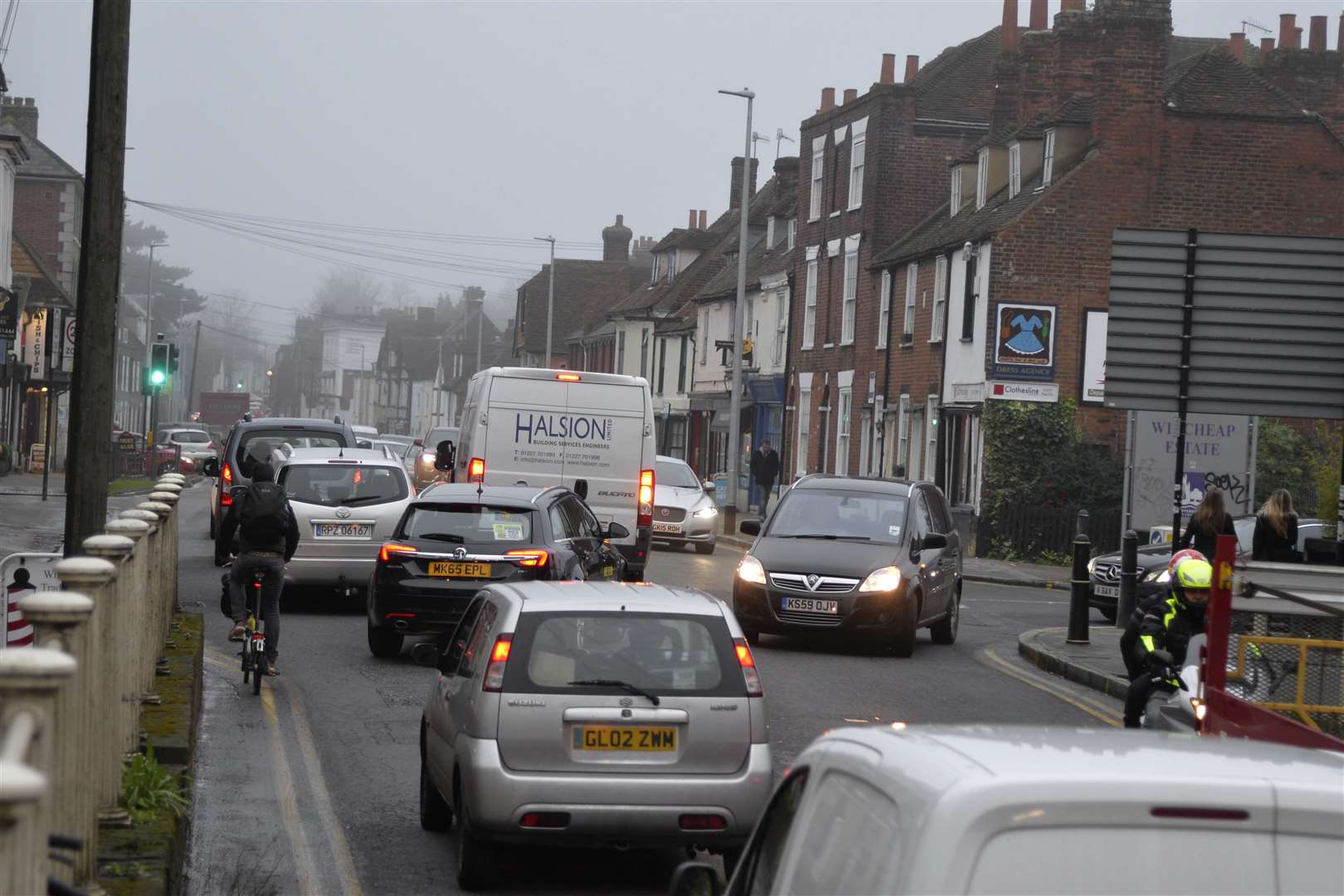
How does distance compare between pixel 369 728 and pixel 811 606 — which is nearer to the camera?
pixel 369 728

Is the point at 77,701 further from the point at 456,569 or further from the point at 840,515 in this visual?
the point at 840,515

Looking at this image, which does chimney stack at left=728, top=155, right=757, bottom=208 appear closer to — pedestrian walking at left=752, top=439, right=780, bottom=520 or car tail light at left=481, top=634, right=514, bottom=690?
pedestrian walking at left=752, top=439, right=780, bottom=520

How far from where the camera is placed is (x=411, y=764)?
11125 millimetres

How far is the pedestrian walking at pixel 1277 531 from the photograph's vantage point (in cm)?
1648

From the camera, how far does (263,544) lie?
13969 millimetres

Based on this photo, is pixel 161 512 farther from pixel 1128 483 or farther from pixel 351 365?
pixel 351 365

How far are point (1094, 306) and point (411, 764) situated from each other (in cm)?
2639

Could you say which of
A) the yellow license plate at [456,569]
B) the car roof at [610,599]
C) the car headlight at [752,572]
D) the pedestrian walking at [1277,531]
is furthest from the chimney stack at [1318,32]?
the car roof at [610,599]

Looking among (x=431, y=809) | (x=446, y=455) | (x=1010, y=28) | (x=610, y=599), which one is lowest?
(x=431, y=809)

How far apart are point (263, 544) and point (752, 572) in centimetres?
541

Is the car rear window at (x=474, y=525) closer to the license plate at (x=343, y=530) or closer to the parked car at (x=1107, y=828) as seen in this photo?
the license plate at (x=343, y=530)

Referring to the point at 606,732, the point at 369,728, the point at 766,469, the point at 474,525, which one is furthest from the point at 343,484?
the point at 766,469

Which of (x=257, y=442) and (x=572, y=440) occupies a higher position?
(x=572, y=440)

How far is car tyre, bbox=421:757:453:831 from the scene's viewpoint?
9273 mm
